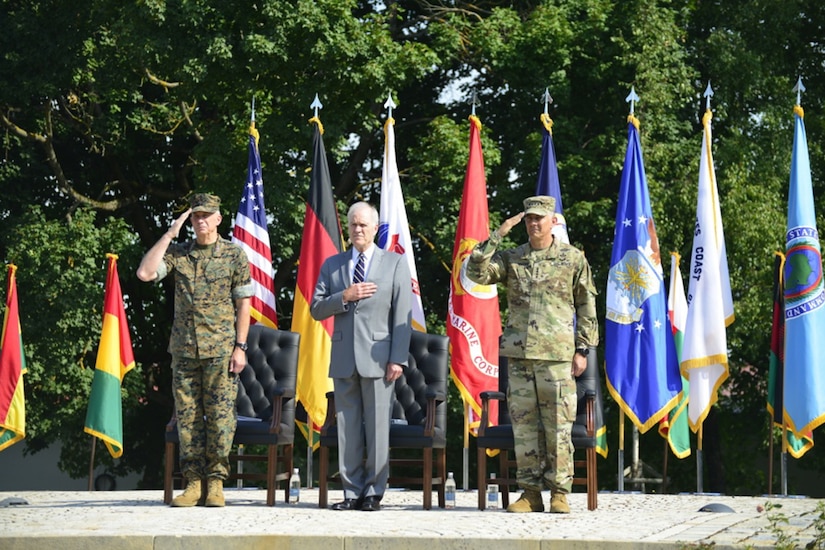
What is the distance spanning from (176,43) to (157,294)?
527cm

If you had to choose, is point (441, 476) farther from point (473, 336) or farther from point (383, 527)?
point (473, 336)

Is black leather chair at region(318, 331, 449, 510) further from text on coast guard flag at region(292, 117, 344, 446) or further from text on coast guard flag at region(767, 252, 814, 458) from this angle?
text on coast guard flag at region(767, 252, 814, 458)

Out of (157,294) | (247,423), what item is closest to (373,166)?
(157,294)

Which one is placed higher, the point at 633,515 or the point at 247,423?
the point at 247,423

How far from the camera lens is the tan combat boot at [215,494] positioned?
25.4 ft

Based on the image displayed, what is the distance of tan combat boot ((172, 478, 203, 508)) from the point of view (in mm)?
7777

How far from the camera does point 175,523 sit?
6410 millimetres

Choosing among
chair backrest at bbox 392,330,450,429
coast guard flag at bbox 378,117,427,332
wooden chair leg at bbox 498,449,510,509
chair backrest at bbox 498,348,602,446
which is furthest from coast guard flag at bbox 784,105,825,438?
chair backrest at bbox 392,330,450,429

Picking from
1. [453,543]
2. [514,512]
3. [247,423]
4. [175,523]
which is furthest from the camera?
[247,423]

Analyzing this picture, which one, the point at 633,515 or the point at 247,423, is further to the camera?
the point at 247,423

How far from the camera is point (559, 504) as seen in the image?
24.9 ft

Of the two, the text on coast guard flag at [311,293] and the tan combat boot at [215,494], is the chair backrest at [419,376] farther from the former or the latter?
the text on coast guard flag at [311,293]

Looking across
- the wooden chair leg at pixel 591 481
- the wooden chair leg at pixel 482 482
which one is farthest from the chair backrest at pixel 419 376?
the wooden chair leg at pixel 591 481

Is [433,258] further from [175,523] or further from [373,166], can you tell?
[175,523]
